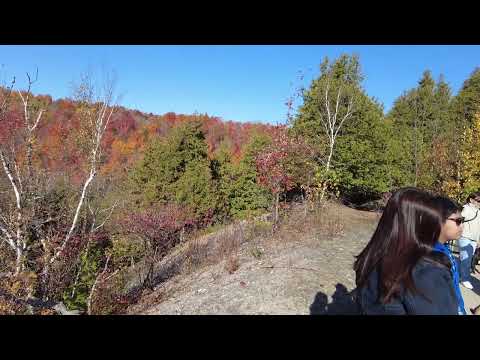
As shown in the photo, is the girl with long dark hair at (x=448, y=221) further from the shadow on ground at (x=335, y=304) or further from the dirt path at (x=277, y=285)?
the dirt path at (x=277, y=285)

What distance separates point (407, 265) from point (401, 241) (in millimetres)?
134

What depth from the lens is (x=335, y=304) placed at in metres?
6.16

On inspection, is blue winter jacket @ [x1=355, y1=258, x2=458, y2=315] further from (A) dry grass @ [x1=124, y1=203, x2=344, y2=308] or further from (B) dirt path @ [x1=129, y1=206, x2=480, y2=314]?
(A) dry grass @ [x1=124, y1=203, x2=344, y2=308]

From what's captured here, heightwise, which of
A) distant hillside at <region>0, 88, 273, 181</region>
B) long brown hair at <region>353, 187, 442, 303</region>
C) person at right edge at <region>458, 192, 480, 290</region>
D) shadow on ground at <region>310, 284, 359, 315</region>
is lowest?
shadow on ground at <region>310, 284, 359, 315</region>

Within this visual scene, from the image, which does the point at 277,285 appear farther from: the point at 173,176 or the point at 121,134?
the point at 121,134

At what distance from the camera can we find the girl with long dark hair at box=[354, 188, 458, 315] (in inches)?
55.2

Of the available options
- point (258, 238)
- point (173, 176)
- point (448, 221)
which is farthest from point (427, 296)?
point (173, 176)

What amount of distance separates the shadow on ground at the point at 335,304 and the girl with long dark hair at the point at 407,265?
14.5ft

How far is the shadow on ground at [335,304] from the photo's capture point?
5891 mm

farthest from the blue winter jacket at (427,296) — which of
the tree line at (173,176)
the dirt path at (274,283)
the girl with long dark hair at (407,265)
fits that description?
the tree line at (173,176)

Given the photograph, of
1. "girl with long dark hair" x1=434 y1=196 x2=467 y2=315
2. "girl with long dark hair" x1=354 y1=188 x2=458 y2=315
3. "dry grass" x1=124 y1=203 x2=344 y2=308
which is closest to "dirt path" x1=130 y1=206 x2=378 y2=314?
"dry grass" x1=124 y1=203 x2=344 y2=308
